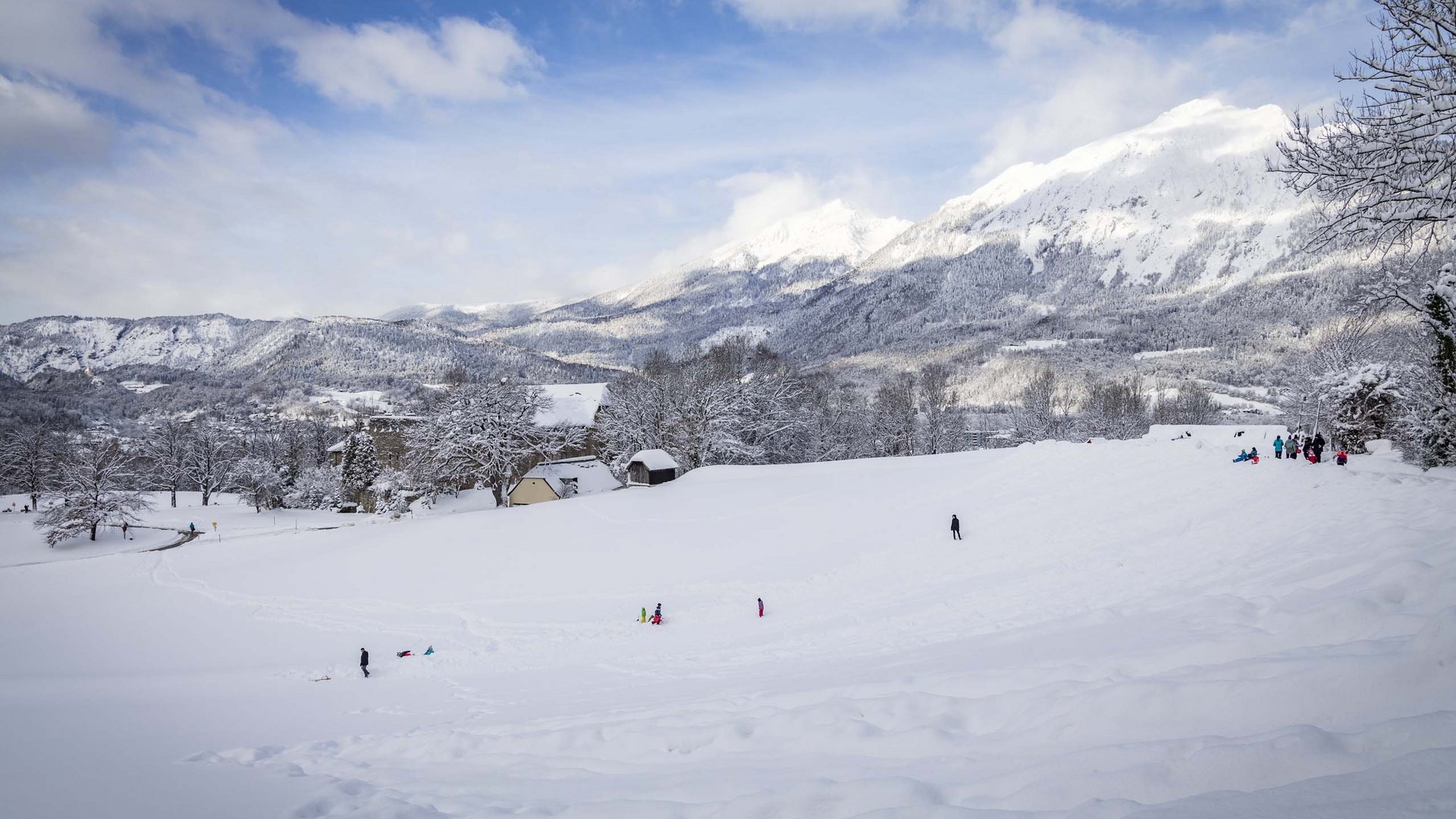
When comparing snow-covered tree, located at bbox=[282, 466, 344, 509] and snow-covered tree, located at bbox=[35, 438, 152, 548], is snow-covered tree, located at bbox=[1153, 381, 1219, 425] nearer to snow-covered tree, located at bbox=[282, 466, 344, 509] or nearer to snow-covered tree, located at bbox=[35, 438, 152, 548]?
snow-covered tree, located at bbox=[282, 466, 344, 509]

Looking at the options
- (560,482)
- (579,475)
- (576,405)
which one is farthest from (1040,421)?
(576,405)

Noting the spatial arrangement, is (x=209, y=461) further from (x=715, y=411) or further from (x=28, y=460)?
(x=715, y=411)

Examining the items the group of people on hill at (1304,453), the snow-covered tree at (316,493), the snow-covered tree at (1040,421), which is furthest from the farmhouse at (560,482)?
the snow-covered tree at (1040,421)

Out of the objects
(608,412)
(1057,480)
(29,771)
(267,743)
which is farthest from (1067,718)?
(608,412)

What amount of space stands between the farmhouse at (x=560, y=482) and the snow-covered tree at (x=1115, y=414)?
50998mm

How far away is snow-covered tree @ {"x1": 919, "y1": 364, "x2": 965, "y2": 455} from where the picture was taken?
200 ft

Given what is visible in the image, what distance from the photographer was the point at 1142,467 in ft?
85.3

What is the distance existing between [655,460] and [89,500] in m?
43.4

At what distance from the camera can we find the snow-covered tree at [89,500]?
4525 centimetres

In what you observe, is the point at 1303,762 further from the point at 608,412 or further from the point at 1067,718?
the point at 608,412

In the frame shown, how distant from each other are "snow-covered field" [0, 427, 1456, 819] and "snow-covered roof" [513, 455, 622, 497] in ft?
57.9

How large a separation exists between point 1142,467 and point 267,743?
29926mm

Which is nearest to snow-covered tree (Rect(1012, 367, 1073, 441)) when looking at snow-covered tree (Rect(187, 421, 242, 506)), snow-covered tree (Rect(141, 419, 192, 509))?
snow-covered tree (Rect(187, 421, 242, 506))

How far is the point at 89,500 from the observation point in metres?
46.2
